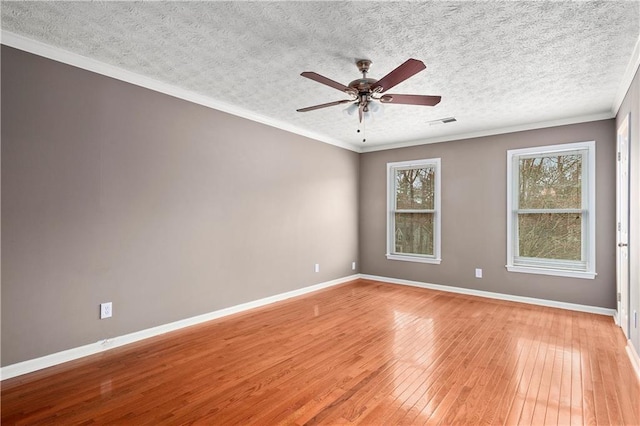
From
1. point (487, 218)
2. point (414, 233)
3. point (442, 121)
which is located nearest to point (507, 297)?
point (487, 218)

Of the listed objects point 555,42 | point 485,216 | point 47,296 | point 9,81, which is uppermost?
point 555,42

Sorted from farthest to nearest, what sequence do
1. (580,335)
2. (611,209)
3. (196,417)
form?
(611,209), (580,335), (196,417)

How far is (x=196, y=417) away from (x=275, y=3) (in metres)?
2.65

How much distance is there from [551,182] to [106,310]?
5676 millimetres

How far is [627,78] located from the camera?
10.2 feet

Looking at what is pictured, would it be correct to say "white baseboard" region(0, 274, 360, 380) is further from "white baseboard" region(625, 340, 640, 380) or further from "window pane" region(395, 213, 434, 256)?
"white baseboard" region(625, 340, 640, 380)

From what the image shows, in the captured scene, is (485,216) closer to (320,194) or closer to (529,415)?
(320,194)

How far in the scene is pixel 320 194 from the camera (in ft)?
18.5

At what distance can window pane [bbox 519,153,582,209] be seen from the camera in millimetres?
4477

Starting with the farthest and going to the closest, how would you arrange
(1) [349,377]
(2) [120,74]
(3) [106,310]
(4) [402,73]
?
1. (2) [120,74]
2. (3) [106,310]
3. (1) [349,377]
4. (4) [402,73]

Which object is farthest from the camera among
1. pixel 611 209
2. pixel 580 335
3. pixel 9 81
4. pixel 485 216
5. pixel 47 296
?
pixel 485 216

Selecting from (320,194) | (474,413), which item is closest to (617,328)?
(474,413)

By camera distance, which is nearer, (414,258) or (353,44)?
(353,44)

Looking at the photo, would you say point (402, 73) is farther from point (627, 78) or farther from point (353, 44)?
point (627, 78)
